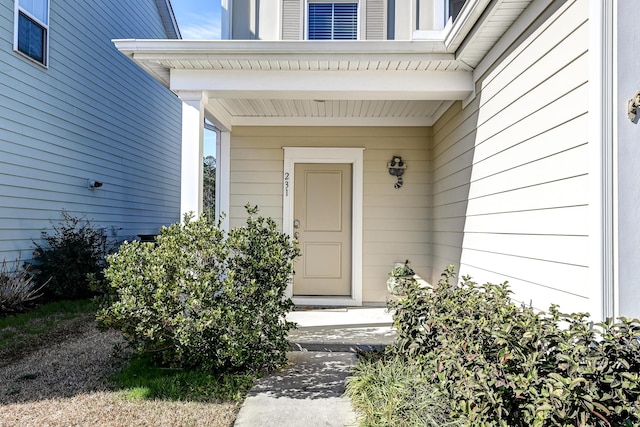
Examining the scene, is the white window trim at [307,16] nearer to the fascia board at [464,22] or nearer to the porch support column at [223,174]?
the porch support column at [223,174]

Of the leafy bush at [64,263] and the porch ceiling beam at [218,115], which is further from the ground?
the porch ceiling beam at [218,115]

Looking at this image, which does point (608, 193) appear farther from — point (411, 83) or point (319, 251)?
point (319, 251)

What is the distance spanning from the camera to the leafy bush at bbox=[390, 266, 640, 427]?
152cm

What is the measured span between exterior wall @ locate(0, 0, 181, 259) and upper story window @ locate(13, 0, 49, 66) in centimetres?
12

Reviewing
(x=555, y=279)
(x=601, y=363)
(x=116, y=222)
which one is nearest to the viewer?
(x=601, y=363)

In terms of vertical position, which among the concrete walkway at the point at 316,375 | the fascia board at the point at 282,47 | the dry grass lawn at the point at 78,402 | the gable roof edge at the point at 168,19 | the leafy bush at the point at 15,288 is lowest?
the dry grass lawn at the point at 78,402

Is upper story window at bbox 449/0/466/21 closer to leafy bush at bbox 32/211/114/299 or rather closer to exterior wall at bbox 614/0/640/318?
exterior wall at bbox 614/0/640/318

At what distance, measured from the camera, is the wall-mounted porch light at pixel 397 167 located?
5668 millimetres

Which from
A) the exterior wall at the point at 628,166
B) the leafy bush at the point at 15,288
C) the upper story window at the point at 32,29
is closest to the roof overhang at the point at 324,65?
the exterior wall at the point at 628,166

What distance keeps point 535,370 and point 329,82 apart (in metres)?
3.05

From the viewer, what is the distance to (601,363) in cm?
164

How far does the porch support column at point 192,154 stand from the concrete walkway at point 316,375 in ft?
5.22

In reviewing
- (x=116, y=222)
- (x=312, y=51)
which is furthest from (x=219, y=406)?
(x=116, y=222)

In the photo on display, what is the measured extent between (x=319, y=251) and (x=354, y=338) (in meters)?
1.88
